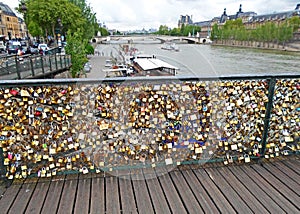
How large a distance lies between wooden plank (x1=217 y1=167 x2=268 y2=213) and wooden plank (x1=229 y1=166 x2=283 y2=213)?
3cm

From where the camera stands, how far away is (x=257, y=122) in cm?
268

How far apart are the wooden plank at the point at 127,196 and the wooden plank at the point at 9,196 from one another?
3.06ft

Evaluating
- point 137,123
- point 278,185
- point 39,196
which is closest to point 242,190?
point 278,185

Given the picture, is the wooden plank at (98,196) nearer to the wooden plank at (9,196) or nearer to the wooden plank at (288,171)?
the wooden plank at (9,196)

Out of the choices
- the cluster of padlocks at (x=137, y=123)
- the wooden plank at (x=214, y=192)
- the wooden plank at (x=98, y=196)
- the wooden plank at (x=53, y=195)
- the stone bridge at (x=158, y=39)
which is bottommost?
the wooden plank at (x=214, y=192)

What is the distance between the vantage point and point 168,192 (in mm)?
2244

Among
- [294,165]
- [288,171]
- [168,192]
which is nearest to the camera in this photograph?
[168,192]

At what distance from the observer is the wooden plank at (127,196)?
201 centimetres

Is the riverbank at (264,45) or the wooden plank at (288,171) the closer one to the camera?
the wooden plank at (288,171)

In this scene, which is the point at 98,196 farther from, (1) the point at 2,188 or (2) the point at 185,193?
(1) the point at 2,188

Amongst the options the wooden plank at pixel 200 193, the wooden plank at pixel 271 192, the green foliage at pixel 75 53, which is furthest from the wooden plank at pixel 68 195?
the green foliage at pixel 75 53

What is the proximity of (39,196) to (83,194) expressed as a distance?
38cm

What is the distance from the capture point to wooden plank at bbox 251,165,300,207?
7.11ft

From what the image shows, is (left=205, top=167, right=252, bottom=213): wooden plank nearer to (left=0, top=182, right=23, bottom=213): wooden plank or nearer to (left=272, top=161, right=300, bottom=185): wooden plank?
(left=272, top=161, right=300, bottom=185): wooden plank
